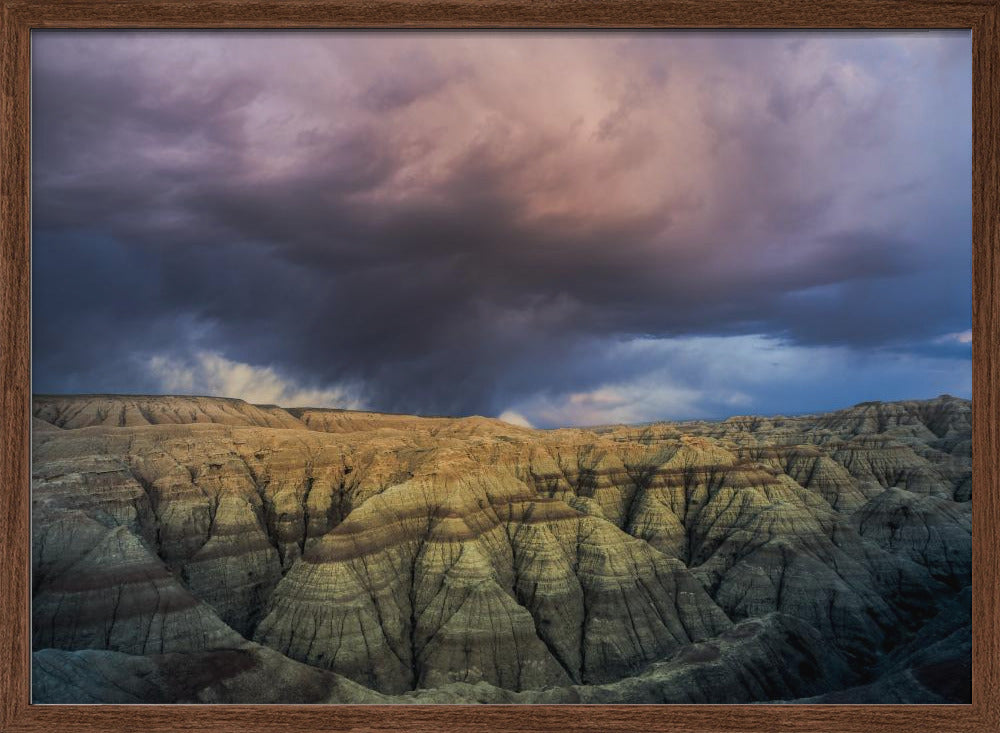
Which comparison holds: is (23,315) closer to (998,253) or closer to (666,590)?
(998,253)

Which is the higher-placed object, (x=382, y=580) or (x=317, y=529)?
(x=317, y=529)

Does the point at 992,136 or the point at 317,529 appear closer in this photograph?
the point at 992,136

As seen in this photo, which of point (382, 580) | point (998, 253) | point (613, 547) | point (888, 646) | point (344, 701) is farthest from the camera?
point (613, 547)

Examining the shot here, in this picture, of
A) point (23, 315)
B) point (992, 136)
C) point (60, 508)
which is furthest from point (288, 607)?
point (992, 136)

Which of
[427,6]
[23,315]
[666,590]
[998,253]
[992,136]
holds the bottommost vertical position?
[666,590]

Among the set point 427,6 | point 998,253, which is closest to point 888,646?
point 998,253

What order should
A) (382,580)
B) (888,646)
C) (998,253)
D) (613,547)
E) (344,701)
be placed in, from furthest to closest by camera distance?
(613,547), (382,580), (888,646), (344,701), (998,253)
